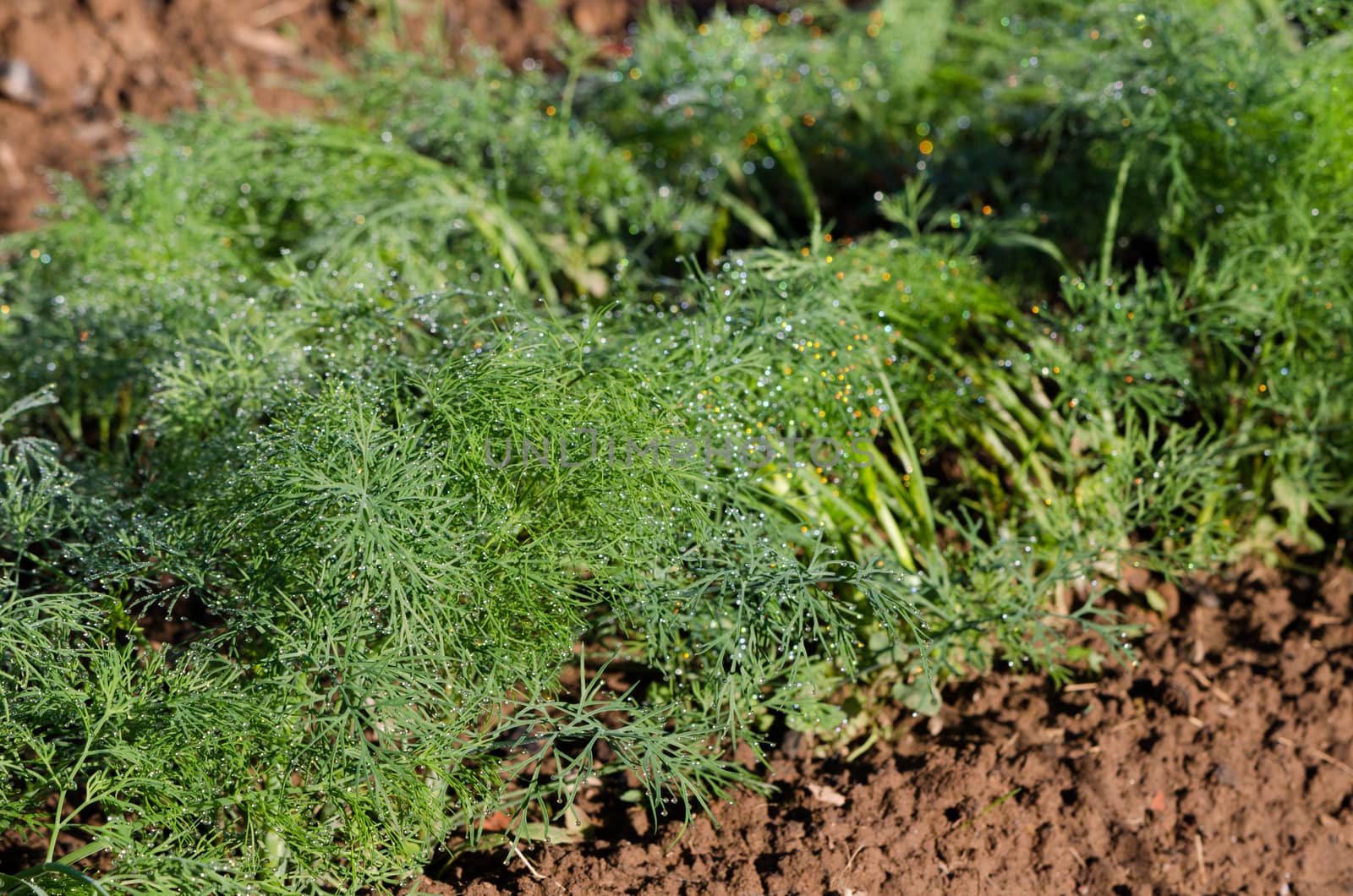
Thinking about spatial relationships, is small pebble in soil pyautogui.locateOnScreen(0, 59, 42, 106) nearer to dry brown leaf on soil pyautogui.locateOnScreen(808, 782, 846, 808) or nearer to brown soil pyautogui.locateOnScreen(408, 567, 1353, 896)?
brown soil pyautogui.locateOnScreen(408, 567, 1353, 896)

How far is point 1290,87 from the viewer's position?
2.90 meters

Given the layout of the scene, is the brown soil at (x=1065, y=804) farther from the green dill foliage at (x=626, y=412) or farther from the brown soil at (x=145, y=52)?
the brown soil at (x=145, y=52)

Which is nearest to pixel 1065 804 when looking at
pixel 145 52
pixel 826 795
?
pixel 826 795

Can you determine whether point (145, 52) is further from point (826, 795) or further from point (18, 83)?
point (826, 795)

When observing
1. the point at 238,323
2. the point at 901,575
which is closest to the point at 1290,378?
the point at 901,575

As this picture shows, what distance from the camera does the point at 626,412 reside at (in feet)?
7.11

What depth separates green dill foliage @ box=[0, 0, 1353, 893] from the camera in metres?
1.97

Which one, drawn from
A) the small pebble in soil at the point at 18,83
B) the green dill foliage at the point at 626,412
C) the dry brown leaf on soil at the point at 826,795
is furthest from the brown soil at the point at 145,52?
the dry brown leaf on soil at the point at 826,795

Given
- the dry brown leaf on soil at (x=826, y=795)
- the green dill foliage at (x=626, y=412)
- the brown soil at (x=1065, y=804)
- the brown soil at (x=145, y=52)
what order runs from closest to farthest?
the green dill foliage at (x=626, y=412)
the brown soil at (x=1065, y=804)
the dry brown leaf on soil at (x=826, y=795)
the brown soil at (x=145, y=52)

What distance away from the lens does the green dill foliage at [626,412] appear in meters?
1.97

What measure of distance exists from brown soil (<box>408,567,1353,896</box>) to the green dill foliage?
0.11m

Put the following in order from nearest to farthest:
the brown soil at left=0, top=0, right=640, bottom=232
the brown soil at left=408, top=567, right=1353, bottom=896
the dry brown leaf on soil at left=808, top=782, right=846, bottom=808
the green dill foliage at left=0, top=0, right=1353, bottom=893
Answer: the green dill foliage at left=0, top=0, right=1353, bottom=893 → the brown soil at left=408, top=567, right=1353, bottom=896 → the dry brown leaf on soil at left=808, top=782, right=846, bottom=808 → the brown soil at left=0, top=0, right=640, bottom=232

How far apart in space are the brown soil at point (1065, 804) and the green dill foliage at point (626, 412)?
11cm

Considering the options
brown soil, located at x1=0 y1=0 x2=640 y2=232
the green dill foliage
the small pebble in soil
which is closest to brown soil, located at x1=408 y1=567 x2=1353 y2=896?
the green dill foliage
